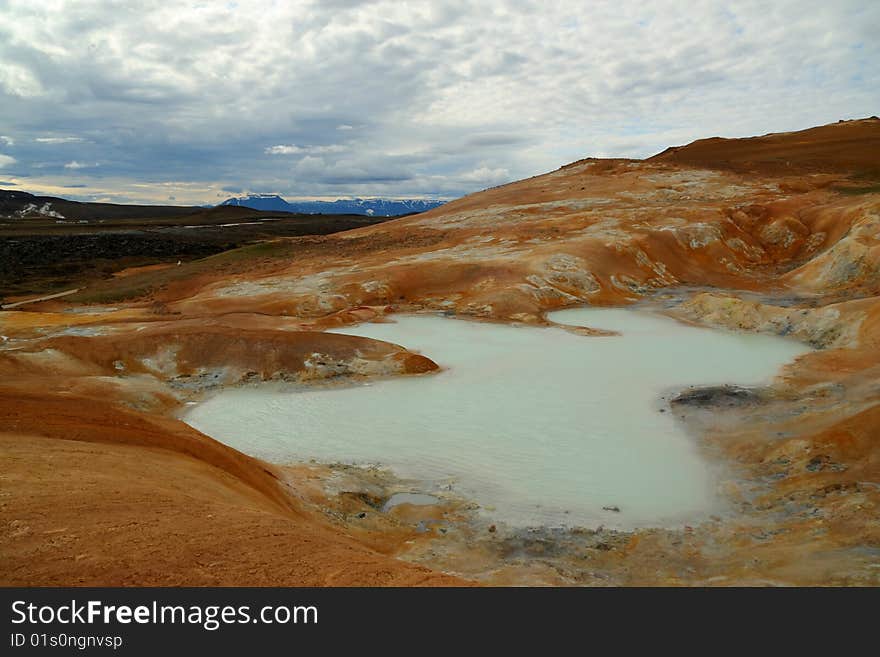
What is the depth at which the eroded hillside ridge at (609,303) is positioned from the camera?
34.8ft

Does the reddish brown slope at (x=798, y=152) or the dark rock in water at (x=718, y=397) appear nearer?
the dark rock in water at (x=718, y=397)

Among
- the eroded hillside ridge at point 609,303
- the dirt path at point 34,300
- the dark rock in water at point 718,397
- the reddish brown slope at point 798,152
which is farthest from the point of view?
the reddish brown slope at point 798,152

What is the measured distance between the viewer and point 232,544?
24.7 feet

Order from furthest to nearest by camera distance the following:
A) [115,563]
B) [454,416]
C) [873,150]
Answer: [873,150]
[454,416]
[115,563]

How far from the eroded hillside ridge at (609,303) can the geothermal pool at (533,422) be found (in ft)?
4.07

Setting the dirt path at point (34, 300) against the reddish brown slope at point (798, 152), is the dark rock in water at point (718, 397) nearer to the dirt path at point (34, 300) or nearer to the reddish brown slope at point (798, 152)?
the dirt path at point (34, 300)

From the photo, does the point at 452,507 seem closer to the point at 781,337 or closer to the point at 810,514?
the point at 810,514

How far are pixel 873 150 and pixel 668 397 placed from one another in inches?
2244

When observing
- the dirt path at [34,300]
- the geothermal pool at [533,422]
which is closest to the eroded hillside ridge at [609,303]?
the geothermal pool at [533,422]

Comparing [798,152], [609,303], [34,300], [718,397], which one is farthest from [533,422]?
[798,152]

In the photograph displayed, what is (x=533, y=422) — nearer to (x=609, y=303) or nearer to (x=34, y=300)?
(x=609, y=303)

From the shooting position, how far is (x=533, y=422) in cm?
1742

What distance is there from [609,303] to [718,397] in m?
16.3
